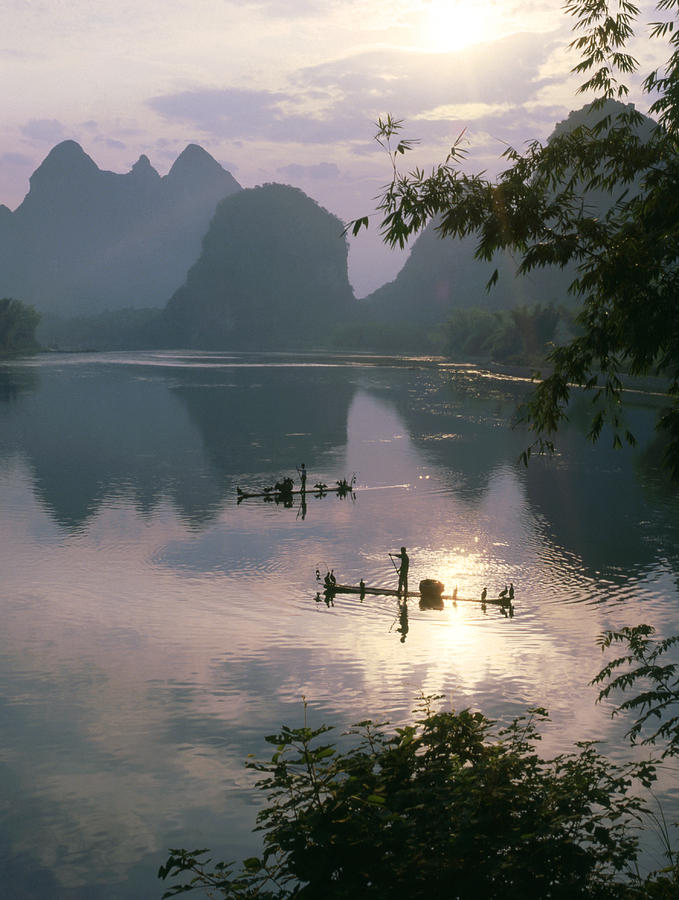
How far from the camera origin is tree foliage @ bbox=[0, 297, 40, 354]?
7313 inches

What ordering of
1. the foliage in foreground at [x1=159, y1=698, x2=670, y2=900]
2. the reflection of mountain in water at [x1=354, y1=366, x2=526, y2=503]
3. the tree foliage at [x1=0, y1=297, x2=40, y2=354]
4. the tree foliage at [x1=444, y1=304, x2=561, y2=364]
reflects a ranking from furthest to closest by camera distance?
the tree foliage at [x1=0, y1=297, x2=40, y2=354] < the tree foliage at [x1=444, y1=304, x2=561, y2=364] < the reflection of mountain in water at [x1=354, y1=366, x2=526, y2=503] < the foliage in foreground at [x1=159, y1=698, x2=670, y2=900]

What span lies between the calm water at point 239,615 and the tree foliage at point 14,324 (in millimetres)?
134560

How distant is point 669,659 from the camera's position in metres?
22.8

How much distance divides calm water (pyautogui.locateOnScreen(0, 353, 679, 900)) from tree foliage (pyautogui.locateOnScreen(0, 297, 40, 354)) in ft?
441

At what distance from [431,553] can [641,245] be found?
2480cm

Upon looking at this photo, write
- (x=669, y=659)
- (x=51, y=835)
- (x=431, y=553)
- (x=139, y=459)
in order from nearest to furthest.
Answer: (x=51, y=835)
(x=669, y=659)
(x=431, y=553)
(x=139, y=459)

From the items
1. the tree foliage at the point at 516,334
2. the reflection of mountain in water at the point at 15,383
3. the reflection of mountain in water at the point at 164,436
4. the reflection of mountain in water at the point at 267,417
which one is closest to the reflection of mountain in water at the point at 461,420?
the reflection of mountain in water at the point at 267,417

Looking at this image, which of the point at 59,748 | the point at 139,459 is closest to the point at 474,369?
the point at 139,459

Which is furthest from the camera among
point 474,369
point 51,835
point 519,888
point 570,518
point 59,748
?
point 474,369

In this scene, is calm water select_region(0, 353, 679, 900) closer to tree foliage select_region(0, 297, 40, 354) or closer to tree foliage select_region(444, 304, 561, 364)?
tree foliage select_region(444, 304, 561, 364)

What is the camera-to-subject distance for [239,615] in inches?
1037

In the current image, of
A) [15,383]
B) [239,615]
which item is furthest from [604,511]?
[15,383]

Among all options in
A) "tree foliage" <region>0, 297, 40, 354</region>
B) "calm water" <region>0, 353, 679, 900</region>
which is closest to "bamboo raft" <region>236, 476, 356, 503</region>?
"calm water" <region>0, 353, 679, 900</region>

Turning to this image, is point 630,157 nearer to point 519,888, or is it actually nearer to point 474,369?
point 519,888
